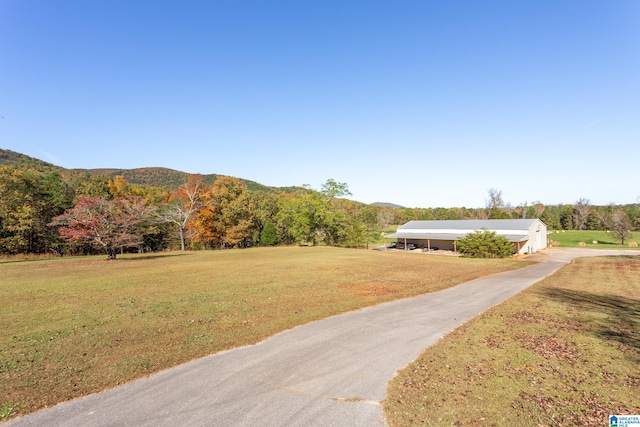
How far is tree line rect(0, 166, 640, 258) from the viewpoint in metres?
25.9

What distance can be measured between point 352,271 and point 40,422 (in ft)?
54.9

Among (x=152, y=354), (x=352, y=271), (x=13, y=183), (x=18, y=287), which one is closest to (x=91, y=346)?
(x=152, y=354)

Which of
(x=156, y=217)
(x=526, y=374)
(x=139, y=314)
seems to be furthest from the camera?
(x=156, y=217)

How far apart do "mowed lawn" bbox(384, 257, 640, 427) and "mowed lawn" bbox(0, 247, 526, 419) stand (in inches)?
159

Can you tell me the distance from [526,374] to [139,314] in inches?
414

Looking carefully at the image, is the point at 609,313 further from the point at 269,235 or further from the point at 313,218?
the point at 269,235

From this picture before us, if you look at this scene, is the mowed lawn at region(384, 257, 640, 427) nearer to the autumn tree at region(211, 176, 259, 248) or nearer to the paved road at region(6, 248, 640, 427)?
the paved road at region(6, 248, 640, 427)

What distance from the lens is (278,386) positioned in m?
5.42

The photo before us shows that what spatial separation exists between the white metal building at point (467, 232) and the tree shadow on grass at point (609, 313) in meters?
29.3

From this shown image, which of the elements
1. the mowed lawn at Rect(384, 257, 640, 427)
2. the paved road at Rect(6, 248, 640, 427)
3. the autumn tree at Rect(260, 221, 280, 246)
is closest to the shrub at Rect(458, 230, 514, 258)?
the mowed lawn at Rect(384, 257, 640, 427)

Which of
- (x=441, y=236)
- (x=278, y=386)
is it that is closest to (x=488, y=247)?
(x=441, y=236)

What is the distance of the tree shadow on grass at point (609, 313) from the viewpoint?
783cm

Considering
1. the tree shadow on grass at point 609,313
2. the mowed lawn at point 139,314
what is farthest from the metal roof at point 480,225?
the tree shadow on grass at point 609,313

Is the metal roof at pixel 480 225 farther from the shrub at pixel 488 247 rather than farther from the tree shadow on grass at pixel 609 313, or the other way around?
the tree shadow on grass at pixel 609 313
